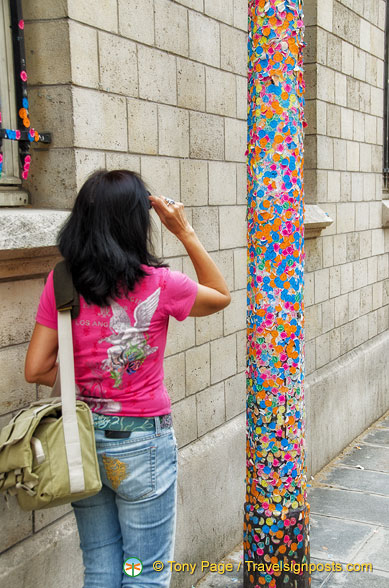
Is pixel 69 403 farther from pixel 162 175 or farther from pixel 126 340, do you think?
pixel 162 175

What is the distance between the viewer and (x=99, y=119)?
3.45 metres

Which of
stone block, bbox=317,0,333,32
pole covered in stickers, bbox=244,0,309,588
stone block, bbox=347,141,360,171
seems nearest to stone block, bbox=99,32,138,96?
pole covered in stickers, bbox=244,0,309,588

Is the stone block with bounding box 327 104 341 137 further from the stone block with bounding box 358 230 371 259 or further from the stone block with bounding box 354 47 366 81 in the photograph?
the stone block with bounding box 358 230 371 259

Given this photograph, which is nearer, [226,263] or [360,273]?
[226,263]

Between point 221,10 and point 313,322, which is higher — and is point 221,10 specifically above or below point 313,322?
above

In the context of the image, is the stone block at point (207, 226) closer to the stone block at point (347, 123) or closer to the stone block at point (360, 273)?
the stone block at point (347, 123)

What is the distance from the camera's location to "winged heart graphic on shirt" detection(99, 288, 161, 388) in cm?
247

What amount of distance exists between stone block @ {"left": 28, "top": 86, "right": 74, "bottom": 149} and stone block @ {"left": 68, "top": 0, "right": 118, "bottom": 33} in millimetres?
345

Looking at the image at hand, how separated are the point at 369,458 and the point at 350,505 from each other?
115 centimetres

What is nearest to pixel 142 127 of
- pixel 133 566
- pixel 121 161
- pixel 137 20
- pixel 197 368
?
pixel 121 161

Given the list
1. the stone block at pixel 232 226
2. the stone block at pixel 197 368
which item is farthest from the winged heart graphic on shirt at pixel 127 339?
the stone block at pixel 232 226

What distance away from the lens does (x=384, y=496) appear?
5520 millimetres

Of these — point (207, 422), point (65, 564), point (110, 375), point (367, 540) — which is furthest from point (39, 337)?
point (367, 540)

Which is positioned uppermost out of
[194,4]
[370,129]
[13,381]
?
[194,4]
